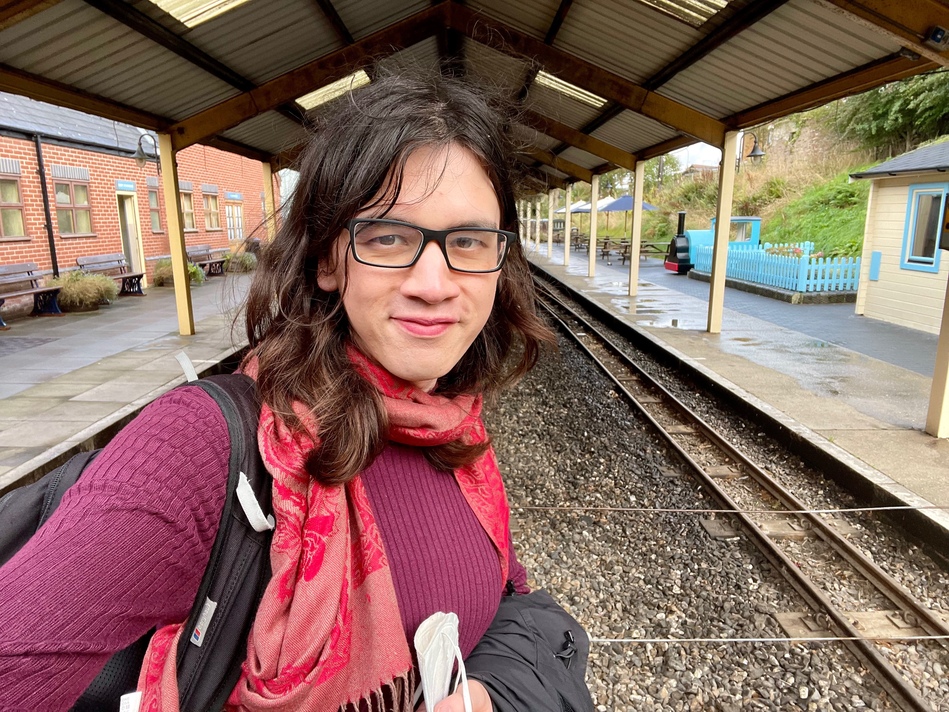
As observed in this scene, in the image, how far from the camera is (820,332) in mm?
11117

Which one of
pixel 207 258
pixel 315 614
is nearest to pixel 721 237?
pixel 315 614

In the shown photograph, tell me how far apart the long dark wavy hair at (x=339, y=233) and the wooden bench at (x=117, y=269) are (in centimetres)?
1504

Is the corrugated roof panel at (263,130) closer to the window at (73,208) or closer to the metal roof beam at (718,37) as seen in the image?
the window at (73,208)

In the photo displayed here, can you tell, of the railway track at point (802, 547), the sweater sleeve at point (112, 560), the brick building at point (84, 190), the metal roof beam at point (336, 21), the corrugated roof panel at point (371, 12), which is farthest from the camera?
the brick building at point (84, 190)

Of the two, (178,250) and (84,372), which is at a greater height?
(178,250)

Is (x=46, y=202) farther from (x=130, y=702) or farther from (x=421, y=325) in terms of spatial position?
(x=130, y=702)

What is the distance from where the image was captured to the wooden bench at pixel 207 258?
61.9 feet

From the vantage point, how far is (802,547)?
442 cm

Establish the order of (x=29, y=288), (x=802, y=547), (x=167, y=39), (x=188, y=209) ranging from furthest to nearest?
(x=188, y=209) → (x=29, y=288) → (x=167, y=39) → (x=802, y=547)

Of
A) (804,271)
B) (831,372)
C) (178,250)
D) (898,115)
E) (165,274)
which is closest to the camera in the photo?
(831,372)

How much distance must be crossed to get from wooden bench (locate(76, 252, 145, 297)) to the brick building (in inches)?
10.9

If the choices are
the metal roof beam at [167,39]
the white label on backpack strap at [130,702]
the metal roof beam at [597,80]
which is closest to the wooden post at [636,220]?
the metal roof beam at [597,80]

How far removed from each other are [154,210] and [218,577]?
19666 millimetres

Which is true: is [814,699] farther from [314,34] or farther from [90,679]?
[314,34]
